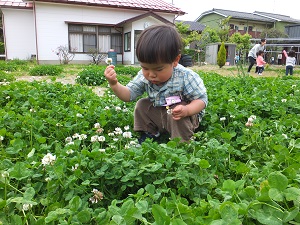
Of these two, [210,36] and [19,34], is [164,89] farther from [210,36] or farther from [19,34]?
[210,36]

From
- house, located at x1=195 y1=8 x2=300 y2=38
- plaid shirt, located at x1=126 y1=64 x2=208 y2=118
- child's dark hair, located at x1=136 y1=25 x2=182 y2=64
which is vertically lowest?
plaid shirt, located at x1=126 y1=64 x2=208 y2=118

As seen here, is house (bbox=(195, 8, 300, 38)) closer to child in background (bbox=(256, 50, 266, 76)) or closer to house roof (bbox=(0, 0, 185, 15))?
house roof (bbox=(0, 0, 185, 15))

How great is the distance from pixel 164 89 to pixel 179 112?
37 cm

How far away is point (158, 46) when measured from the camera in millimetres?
1878

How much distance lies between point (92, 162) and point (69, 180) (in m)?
0.17

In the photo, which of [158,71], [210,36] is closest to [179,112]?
[158,71]

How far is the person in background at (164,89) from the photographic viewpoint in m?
1.92

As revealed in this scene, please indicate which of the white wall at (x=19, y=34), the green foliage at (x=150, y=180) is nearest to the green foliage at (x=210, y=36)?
the white wall at (x=19, y=34)

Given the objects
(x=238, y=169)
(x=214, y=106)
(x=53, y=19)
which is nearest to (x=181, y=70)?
(x=214, y=106)

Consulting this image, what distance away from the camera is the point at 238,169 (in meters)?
1.42

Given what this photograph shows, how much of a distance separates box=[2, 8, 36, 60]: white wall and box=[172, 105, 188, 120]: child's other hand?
17017 mm

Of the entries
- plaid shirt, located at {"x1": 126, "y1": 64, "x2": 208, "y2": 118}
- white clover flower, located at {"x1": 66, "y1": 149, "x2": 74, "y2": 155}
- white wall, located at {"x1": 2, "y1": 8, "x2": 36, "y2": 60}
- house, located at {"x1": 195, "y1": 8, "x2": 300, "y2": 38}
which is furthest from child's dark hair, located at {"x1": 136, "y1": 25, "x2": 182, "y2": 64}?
house, located at {"x1": 195, "y1": 8, "x2": 300, "y2": 38}

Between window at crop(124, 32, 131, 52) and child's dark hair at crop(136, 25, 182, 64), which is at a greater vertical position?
window at crop(124, 32, 131, 52)

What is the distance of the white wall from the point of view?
653 inches
